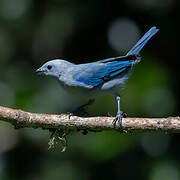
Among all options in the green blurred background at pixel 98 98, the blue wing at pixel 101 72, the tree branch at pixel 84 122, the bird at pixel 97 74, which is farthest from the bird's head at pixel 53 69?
the tree branch at pixel 84 122

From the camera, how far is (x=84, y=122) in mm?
5438

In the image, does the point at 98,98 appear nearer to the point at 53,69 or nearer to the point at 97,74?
the point at 97,74

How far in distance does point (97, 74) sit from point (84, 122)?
58.1 inches

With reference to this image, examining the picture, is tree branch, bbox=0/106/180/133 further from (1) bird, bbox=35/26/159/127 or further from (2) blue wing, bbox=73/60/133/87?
(2) blue wing, bbox=73/60/133/87

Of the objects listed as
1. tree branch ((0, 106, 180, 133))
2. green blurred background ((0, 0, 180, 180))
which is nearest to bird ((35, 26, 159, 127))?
green blurred background ((0, 0, 180, 180))

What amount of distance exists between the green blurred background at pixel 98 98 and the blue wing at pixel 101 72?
75 cm

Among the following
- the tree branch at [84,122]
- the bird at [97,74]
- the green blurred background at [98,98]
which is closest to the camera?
the tree branch at [84,122]

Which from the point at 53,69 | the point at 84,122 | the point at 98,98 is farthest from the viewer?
the point at 98,98

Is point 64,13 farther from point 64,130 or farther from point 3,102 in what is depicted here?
point 64,130

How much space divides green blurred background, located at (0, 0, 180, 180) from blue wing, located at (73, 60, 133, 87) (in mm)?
755

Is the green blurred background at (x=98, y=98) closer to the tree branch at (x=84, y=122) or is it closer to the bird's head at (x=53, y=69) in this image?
the bird's head at (x=53, y=69)

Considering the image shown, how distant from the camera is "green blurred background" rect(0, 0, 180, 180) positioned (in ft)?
24.2

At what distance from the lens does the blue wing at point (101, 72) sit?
663 centimetres

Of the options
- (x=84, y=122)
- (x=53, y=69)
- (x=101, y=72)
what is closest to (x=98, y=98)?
(x=101, y=72)
